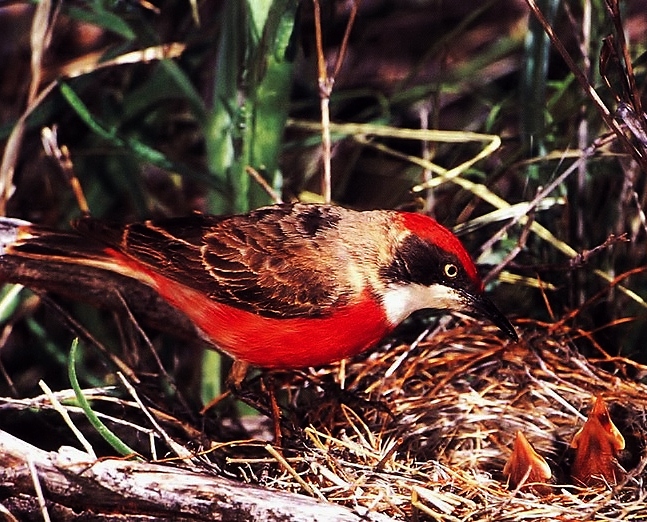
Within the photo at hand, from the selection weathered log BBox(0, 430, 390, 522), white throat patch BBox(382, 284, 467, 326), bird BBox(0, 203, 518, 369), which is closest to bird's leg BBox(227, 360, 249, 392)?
bird BBox(0, 203, 518, 369)

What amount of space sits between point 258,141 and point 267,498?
5.20 feet

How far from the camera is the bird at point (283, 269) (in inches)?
145

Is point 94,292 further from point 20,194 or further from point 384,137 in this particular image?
point 384,137

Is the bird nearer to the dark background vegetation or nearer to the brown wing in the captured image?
the brown wing

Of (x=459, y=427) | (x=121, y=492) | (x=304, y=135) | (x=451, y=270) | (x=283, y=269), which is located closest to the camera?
(x=121, y=492)

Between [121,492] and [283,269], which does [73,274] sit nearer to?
[283,269]

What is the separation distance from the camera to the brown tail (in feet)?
13.1

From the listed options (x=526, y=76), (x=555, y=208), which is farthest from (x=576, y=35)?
(x=555, y=208)

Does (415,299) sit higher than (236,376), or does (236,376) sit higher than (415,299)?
(415,299)

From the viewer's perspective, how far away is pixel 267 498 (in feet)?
10.3

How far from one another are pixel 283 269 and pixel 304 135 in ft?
5.51

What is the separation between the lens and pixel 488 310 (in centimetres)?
374

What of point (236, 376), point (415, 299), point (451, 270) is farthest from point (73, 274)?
point (451, 270)

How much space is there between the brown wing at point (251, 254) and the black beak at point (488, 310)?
450 millimetres
